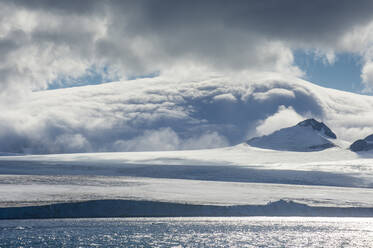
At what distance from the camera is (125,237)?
40062mm

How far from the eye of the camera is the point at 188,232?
43188mm

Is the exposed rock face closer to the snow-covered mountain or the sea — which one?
the snow-covered mountain

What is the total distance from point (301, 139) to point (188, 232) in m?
139

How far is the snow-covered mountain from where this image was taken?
167750 millimetres

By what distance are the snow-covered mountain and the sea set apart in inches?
4597

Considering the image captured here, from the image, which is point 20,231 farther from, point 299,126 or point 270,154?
point 299,126

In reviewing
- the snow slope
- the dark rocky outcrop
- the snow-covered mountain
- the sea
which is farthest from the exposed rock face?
the sea

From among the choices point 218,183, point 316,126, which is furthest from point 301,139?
point 218,183

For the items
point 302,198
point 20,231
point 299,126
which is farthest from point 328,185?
point 299,126

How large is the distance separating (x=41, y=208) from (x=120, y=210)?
8.42 m

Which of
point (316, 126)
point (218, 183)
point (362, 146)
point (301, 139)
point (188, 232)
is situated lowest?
point (188, 232)

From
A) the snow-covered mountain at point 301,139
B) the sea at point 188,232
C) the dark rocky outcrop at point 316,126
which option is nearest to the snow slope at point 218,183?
the sea at point 188,232

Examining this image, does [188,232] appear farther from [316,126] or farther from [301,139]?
[316,126]

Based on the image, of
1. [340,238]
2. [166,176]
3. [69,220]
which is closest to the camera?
[340,238]
